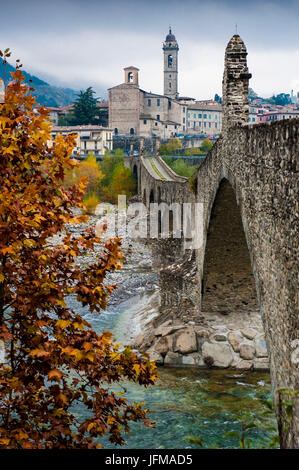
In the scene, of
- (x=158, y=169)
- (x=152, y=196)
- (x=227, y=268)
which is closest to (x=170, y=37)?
(x=158, y=169)

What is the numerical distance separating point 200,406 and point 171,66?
10961 cm

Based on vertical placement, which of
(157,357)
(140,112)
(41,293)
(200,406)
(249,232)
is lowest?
(200,406)

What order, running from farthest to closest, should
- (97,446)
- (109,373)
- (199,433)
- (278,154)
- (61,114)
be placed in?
(61,114) < (199,433) < (278,154) < (109,373) < (97,446)

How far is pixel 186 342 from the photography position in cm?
1677

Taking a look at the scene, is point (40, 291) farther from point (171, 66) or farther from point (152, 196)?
point (171, 66)

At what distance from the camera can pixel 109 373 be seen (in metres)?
5.67

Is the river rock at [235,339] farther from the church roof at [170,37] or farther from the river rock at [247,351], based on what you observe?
the church roof at [170,37]

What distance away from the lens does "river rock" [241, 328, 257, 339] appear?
55.6ft

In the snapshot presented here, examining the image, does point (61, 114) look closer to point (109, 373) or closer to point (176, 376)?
point (176, 376)

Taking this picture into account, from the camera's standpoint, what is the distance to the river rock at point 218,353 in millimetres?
16125

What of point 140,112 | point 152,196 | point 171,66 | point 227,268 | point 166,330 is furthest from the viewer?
point 171,66

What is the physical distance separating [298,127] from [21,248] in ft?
9.97

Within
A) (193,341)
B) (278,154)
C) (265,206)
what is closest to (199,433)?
(193,341)

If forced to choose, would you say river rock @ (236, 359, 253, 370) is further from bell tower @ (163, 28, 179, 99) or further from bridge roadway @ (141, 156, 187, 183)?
bell tower @ (163, 28, 179, 99)
